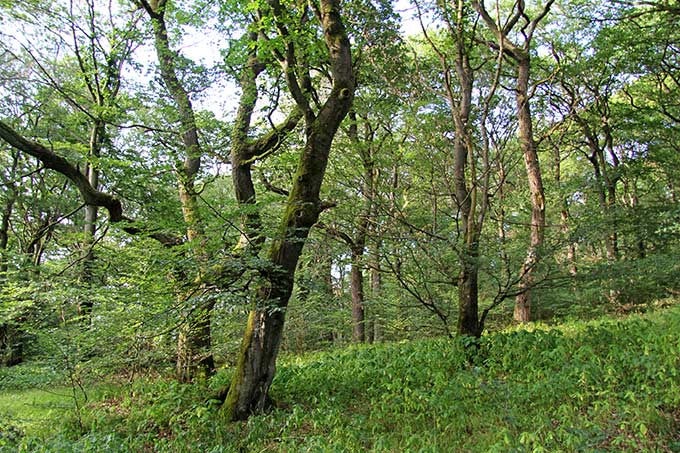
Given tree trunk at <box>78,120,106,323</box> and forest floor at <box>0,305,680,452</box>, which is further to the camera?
tree trunk at <box>78,120,106,323</box>

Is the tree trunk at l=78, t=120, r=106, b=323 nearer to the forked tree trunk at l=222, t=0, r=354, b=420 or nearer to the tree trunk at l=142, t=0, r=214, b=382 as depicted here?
the tree trunk at l=142, t=0, r=214, b=382

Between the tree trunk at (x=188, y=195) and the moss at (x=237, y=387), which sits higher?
the tree trunk at (x=188, y=195)

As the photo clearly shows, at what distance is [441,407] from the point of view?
14.1 ft

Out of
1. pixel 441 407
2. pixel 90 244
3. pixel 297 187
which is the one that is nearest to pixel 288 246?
pixel 297 187

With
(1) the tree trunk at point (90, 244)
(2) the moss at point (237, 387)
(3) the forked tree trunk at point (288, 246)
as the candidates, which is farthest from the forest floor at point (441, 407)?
(1) the tree trunk at point (90, 244)

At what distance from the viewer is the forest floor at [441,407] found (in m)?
3.52

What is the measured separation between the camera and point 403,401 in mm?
4754

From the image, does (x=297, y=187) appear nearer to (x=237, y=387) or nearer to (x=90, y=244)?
(x=237, y=387)

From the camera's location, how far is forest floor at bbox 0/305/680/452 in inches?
139

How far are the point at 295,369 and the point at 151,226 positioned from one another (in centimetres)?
337

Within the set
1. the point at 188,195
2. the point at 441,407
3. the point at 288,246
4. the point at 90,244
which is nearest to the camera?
the point at 441,407

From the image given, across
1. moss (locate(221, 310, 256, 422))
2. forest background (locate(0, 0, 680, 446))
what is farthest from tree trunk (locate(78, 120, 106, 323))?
moss (locate(221, 310, 256, 422))

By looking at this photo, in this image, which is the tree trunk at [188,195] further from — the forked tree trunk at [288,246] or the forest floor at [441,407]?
the forked tree trunk at [288,246]

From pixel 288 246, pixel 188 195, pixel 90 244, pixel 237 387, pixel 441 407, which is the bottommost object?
pixel 441 407
